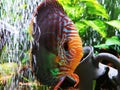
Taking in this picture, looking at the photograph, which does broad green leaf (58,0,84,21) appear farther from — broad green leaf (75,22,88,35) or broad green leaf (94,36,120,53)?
broad green leaf (94,36,120,53)

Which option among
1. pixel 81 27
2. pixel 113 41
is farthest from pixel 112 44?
pixel 81 27

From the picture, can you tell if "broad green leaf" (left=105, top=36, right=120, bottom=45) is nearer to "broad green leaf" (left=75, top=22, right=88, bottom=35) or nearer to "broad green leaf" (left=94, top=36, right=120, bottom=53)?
"broad green leaf" (left=94, top=36, right=120, bottom=53)

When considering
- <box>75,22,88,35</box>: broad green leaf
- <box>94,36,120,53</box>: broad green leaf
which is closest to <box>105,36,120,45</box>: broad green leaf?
<box>94,36,120,53</box>: broad green leaf

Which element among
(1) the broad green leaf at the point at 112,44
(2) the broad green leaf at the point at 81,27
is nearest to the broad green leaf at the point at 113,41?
(1) the broad green leaf at the point at 112,44

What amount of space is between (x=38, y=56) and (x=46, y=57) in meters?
0.02

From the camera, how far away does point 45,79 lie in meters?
0.94

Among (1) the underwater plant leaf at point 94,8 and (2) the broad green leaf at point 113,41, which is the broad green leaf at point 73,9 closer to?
(1) the underwater plant leaf at point 94,8

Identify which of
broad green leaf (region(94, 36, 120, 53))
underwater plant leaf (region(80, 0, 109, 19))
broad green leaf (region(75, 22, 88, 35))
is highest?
underwater plant leaf (region(80, 0, 109, 19))

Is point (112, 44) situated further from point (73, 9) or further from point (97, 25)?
point (73, 9)

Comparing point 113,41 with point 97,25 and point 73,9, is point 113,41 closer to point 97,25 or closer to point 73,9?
point 97,25

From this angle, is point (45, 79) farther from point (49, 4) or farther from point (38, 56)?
point (49, 4)

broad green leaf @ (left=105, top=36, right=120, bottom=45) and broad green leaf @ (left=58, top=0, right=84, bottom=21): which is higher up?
broad green leaf @ (left=58, top=0, right=84, bottom=21)

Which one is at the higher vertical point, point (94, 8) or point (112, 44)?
point (94, 8)

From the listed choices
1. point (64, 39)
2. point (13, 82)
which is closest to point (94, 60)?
point (64, 39)
